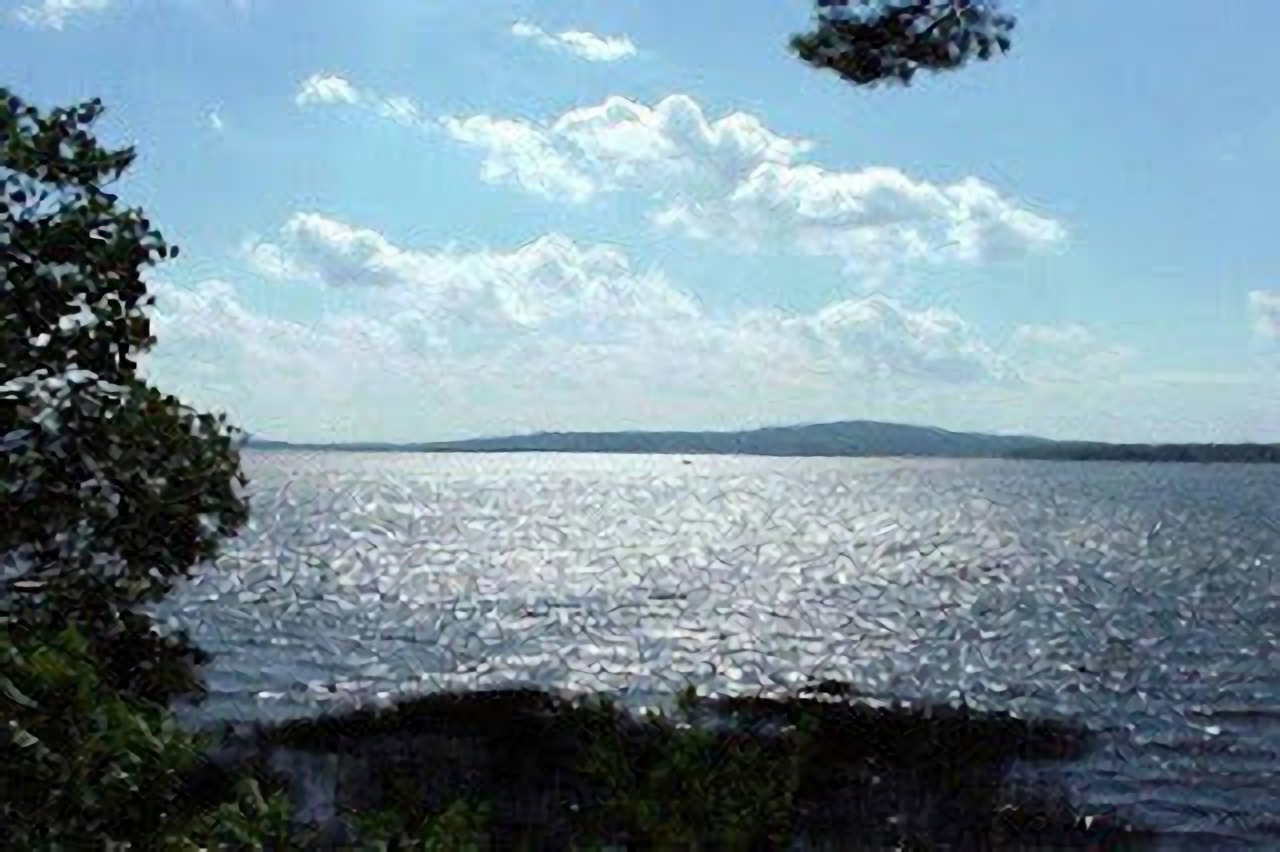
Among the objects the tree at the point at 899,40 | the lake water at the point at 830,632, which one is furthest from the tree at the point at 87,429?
the lake water at the point at 830,632

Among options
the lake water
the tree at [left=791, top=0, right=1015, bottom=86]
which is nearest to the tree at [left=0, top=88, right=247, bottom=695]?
the tree at [left=791, top=0, right=1015, bottom=86]

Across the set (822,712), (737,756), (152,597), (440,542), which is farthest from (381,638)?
(440,542)

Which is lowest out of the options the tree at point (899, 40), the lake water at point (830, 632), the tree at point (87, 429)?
the lake water at point (830, 632)

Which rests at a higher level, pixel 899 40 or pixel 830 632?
pixel 899 40

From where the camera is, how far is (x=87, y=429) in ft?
41.7

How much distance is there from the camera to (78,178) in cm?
1303

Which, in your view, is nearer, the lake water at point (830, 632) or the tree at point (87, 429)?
the tree at point (87, 429)

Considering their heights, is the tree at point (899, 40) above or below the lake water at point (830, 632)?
above

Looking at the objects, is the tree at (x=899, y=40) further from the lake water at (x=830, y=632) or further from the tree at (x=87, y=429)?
the lake water at (x=830, y=632)

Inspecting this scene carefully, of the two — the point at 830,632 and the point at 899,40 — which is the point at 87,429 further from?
the point at 830,632

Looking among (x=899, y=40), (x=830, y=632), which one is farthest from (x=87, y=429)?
(x=830, y=632)

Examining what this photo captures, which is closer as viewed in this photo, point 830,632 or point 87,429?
point 87,429

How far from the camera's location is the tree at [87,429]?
41.0 ft

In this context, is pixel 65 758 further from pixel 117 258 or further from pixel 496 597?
pixel 496 597
